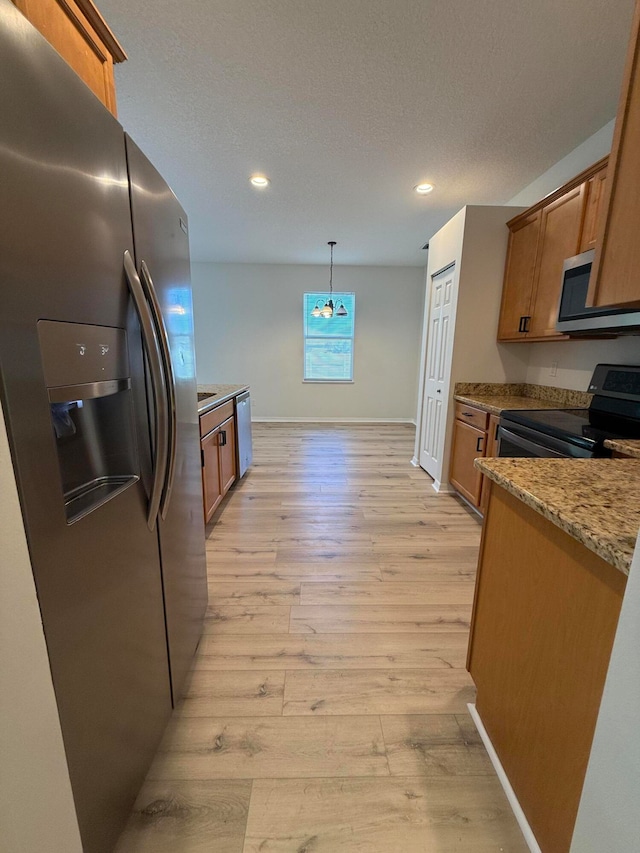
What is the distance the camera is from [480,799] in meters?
1.01

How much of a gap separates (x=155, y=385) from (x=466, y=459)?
2680mm

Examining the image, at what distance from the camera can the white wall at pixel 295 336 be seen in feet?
19.9

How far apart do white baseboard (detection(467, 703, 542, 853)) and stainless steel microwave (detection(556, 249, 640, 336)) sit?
6.00ft

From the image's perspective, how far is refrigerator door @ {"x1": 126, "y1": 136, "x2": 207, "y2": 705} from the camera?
0.96 meters

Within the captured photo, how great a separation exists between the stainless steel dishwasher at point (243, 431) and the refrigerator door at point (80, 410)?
233 centimetres

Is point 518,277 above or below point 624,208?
above

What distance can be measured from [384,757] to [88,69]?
2.35 m

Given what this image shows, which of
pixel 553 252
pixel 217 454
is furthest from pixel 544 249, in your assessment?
pixel 217 454

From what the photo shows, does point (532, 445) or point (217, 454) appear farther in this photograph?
point (217, 454)

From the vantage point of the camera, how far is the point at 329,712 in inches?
49.4

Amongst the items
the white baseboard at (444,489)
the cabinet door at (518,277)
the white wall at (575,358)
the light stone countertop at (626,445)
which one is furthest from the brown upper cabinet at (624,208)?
the white baseboard at (444,489)

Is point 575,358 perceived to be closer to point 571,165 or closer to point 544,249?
point 544,249

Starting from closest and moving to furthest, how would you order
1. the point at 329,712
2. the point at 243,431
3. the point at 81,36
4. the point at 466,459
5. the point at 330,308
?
the point at 81,36 < the point at 329,712 < the point at 466,459 < the point at 243,431 < the point at 330,308

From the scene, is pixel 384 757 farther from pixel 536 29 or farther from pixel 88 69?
pixel 536 29
